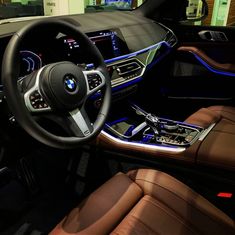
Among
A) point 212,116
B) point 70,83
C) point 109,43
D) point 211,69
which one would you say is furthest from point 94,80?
point 211,69

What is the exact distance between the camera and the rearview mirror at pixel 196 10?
2.29 metres

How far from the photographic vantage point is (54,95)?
0.91 metres

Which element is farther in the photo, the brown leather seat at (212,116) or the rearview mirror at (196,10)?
the rearview mirror at (196,10)

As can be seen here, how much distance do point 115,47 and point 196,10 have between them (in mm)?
970

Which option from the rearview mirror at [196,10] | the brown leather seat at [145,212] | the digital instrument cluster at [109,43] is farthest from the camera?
the rearview mirror at [196,10]

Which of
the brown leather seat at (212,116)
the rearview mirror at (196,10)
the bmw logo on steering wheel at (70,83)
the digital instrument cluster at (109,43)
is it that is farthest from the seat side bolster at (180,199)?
the rearview mirror at (196,10)

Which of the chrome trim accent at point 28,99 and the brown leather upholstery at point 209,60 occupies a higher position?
the chrome trim accent at point 28,99

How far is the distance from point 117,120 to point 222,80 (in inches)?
30.6

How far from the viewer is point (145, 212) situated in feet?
3.37

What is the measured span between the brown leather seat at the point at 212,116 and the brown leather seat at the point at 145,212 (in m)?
0.57

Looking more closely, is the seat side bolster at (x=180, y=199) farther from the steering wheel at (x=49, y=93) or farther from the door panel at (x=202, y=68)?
the door panel at (x=202, y=68)

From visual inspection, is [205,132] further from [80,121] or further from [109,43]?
[80,121]

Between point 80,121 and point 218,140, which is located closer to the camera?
point 80,121

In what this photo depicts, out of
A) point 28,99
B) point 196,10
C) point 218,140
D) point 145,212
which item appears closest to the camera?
point 28,99
